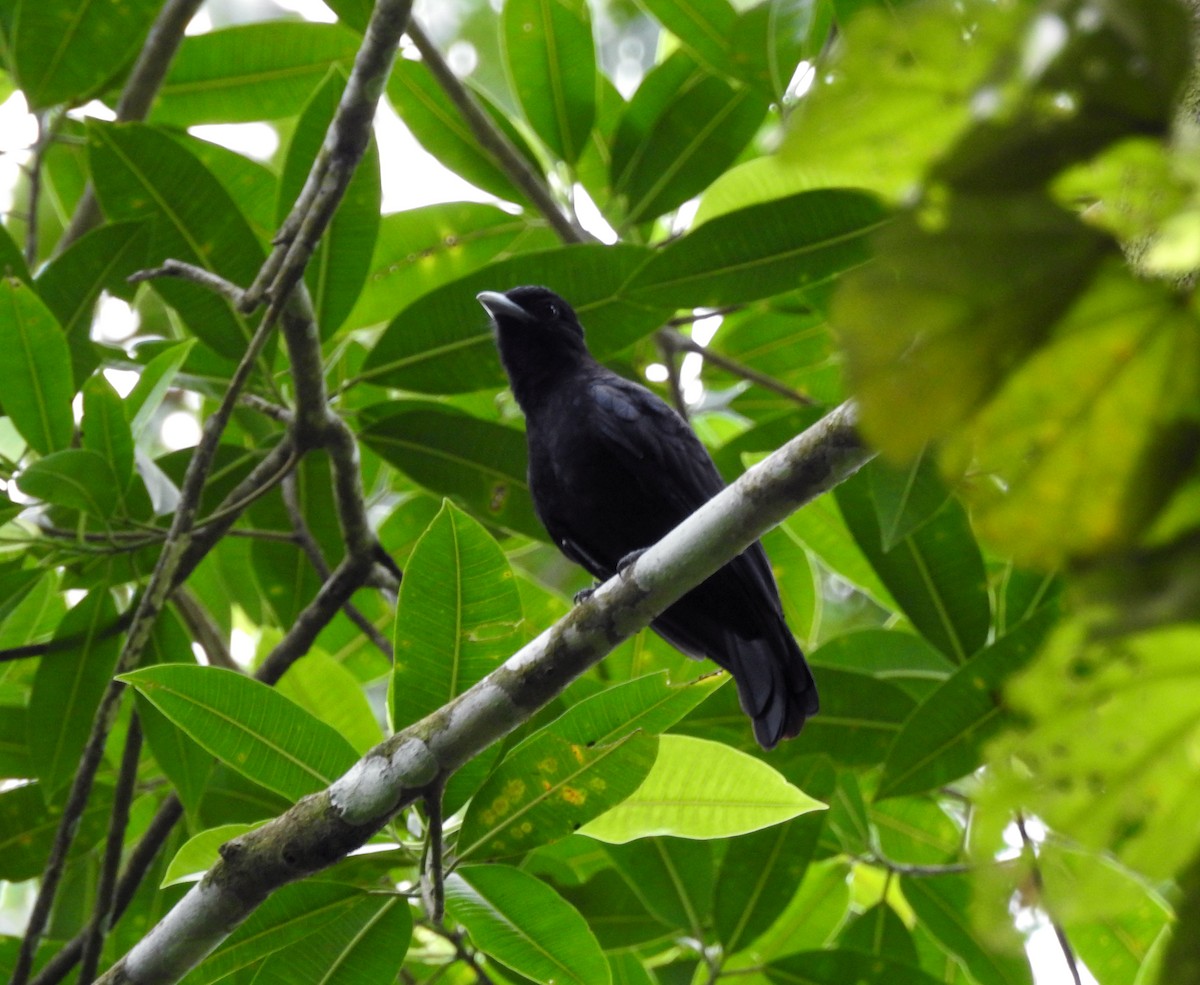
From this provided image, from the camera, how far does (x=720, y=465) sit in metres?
3.84

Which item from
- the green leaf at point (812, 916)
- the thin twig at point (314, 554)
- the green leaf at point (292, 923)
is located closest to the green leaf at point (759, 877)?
the green leaf at point (812, 916)

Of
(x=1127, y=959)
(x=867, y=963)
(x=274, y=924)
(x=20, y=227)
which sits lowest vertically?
(x=1127, y=959)

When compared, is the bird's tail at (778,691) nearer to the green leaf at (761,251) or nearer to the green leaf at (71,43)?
the green leaf at (761,251)

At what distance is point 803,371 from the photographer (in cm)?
436

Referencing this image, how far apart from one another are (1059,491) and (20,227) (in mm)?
6111

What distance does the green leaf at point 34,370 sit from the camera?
9.70 feet

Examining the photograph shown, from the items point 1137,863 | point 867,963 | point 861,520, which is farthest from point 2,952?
point 1137,863

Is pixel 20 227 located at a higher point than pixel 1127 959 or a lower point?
higher

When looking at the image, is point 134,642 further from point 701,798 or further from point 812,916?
point 812,916

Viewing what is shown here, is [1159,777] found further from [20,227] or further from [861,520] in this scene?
[20,227]

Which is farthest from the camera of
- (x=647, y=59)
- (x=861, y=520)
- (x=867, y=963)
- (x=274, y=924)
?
(x=647, y=59)

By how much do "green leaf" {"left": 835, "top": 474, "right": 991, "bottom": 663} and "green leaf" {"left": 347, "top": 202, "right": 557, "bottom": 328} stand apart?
1.57 m

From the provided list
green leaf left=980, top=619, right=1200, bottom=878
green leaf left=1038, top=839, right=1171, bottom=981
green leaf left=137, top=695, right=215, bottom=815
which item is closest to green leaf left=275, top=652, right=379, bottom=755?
green leaf left=137, top=695, right=215, bottom=815

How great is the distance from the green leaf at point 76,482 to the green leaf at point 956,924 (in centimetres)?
222
